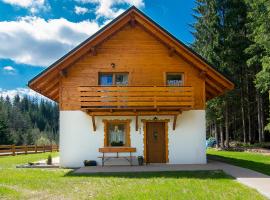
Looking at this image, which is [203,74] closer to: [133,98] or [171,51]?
[171,51]

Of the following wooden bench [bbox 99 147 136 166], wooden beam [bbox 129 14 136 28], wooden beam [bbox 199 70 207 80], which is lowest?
wooden bench [bbox 99 147 136 166]

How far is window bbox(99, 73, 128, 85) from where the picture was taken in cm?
1986

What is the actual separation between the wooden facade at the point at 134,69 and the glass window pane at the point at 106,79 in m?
0.27

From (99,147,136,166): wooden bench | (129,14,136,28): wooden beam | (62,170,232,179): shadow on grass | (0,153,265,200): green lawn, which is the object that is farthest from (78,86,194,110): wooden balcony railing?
A: (0,153,265,200): green lawn

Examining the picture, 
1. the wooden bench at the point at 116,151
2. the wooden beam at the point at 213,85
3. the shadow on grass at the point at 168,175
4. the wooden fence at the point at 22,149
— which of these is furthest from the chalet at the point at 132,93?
the wooden fence at the point at 22,149

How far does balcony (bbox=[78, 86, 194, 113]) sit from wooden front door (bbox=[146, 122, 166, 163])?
147cm

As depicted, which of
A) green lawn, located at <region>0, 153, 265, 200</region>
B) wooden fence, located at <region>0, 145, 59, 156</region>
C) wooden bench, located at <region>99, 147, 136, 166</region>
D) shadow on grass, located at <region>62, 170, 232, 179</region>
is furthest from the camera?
Answer: wooden fence, located at <region>0, 145, 59, 156</region>

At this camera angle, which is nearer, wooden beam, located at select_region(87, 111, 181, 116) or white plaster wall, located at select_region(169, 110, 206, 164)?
wooden beam, located at select_region(87, 111, 181, 116)

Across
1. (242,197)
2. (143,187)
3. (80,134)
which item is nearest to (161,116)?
(80,134)

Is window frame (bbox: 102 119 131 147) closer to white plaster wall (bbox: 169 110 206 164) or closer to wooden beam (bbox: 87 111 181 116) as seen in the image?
wooden beam (bbox: 87 111 181 116)

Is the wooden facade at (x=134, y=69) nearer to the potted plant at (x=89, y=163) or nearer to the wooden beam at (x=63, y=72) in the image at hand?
the wooden beam at (x=63, y=72)

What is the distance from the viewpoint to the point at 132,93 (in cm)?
1848

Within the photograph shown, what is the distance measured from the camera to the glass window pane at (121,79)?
19891mm

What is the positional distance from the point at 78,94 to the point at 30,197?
9962 millimetres
